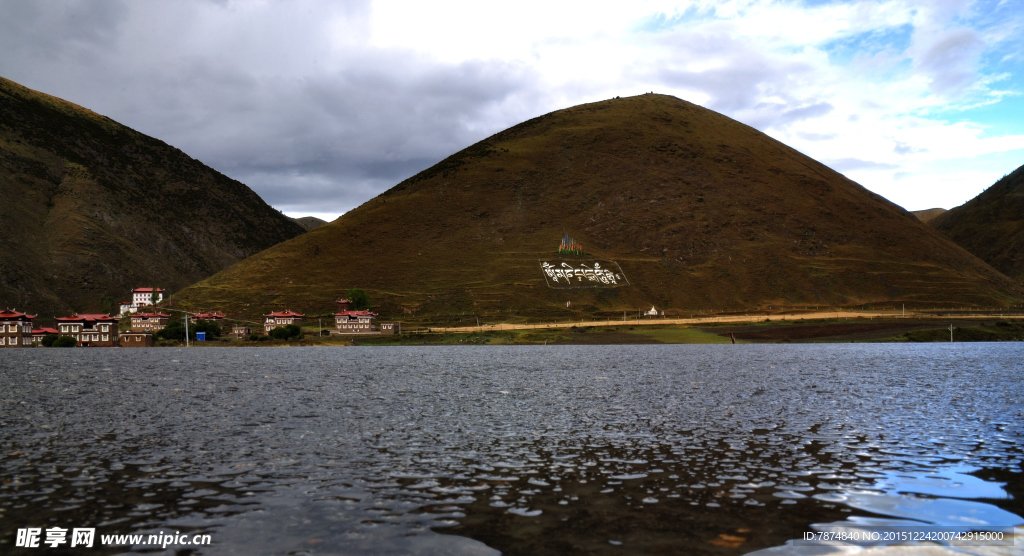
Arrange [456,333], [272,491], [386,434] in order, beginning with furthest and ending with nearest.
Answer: [456,333] < [386,434] < [272,491]

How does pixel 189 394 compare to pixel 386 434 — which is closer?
pixel 386 434

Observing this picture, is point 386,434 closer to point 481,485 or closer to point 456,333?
point 481,485

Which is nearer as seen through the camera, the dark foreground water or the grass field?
the dark foreground water

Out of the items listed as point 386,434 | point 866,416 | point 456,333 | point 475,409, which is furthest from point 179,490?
point 456,333

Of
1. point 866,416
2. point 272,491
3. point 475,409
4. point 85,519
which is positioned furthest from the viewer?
point 475,409

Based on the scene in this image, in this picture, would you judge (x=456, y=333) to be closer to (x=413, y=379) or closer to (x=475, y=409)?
(x=413, y=379)

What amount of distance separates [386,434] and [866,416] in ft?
79.0

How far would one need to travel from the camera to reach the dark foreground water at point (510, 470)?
16.4 m

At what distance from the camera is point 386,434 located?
1221 inches

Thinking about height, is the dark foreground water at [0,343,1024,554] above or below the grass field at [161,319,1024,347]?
above

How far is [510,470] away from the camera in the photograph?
75.2 ft

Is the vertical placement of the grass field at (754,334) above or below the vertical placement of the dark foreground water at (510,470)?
below

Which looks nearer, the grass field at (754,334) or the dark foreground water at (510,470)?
the dark foreground water at (510,470)

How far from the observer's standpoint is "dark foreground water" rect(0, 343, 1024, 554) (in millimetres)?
16391
